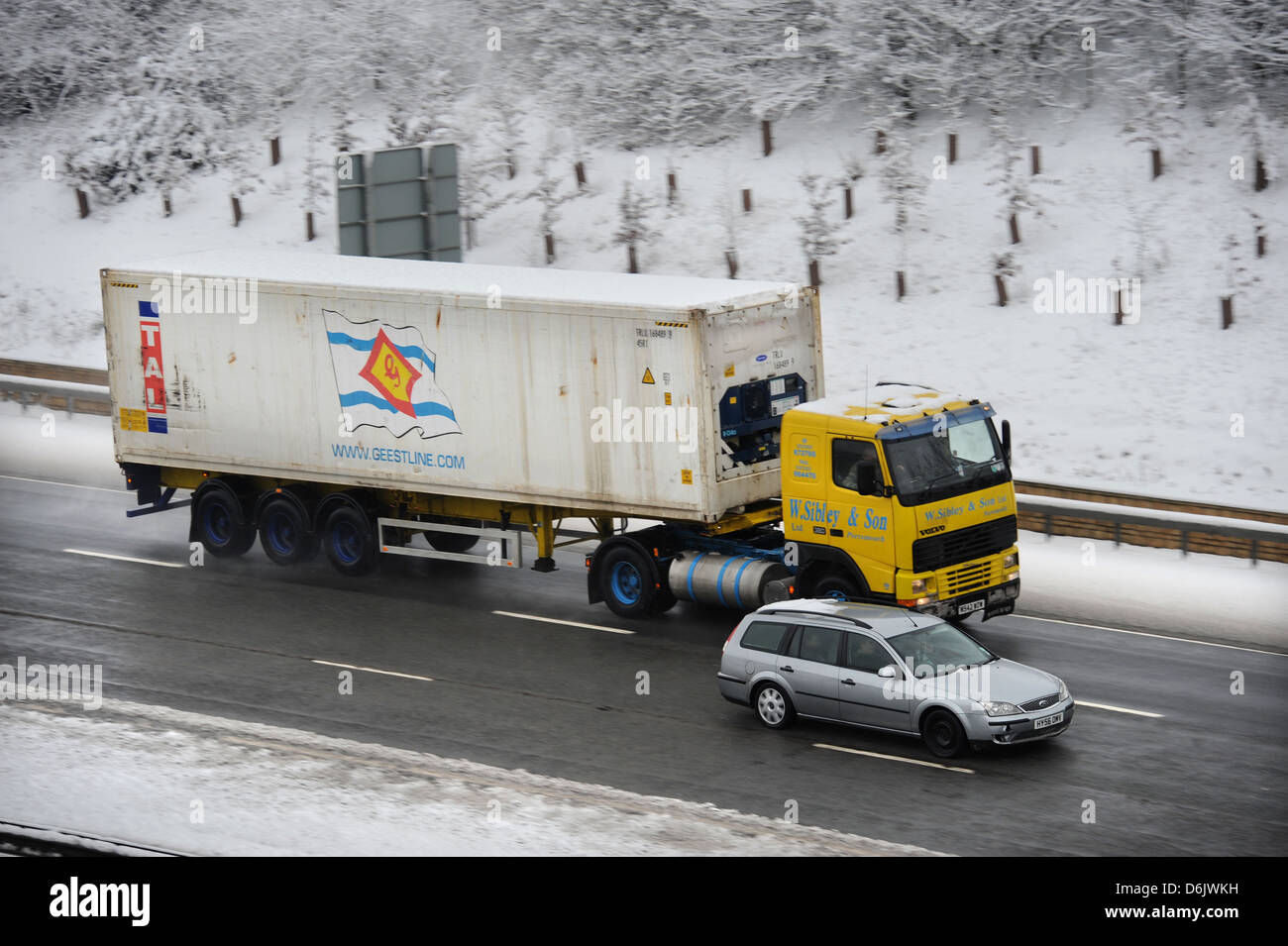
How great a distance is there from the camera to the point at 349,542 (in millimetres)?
22938

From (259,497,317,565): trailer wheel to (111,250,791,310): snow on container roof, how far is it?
122 inches

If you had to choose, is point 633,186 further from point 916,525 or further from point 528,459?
point 916,525

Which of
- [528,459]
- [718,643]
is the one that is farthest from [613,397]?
[718,643]

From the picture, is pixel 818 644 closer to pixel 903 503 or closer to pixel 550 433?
pixel 903 503

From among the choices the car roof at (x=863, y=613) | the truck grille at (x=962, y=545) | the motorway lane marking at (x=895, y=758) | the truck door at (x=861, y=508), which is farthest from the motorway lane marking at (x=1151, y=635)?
the motorway lane marking at (x=895, y=758)

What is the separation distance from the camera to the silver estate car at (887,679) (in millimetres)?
15875

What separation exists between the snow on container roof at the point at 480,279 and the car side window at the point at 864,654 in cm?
478

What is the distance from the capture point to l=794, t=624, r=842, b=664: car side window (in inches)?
656

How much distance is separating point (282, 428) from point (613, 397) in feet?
16.8
